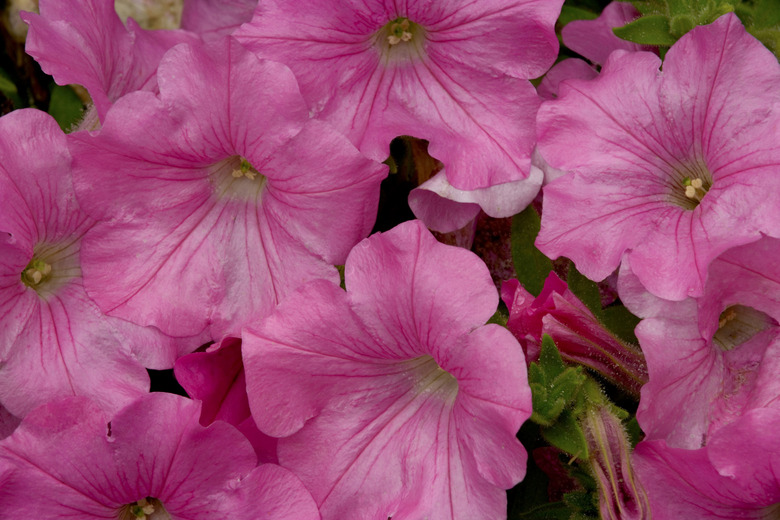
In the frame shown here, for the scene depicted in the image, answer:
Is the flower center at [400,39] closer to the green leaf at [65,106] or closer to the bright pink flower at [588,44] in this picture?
the bright pink flower at [588,44]

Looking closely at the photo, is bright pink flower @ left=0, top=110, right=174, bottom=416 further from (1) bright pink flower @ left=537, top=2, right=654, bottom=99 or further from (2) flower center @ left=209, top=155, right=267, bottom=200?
(1) bright pink flower @ left=537, top=2, right=654, bottom=99

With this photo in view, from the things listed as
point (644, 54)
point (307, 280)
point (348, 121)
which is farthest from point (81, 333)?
point (644, 54)

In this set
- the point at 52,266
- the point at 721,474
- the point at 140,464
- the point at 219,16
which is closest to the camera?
the point at 721,474

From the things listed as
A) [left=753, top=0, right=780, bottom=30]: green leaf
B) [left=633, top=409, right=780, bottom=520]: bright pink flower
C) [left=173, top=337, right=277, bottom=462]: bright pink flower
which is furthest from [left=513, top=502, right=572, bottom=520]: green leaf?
[left=753, top=0, right=780, bottom=30]: green leaf

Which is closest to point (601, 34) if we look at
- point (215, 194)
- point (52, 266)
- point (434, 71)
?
point (434, 71)

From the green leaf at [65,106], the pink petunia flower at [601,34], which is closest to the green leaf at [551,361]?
the pink petunia flower at [601,34]

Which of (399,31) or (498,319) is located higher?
(399,31)

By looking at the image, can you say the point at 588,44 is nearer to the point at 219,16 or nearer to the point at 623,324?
the point at 623,324

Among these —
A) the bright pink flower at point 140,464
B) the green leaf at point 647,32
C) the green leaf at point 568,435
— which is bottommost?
the bright pink flower at point 140,464
